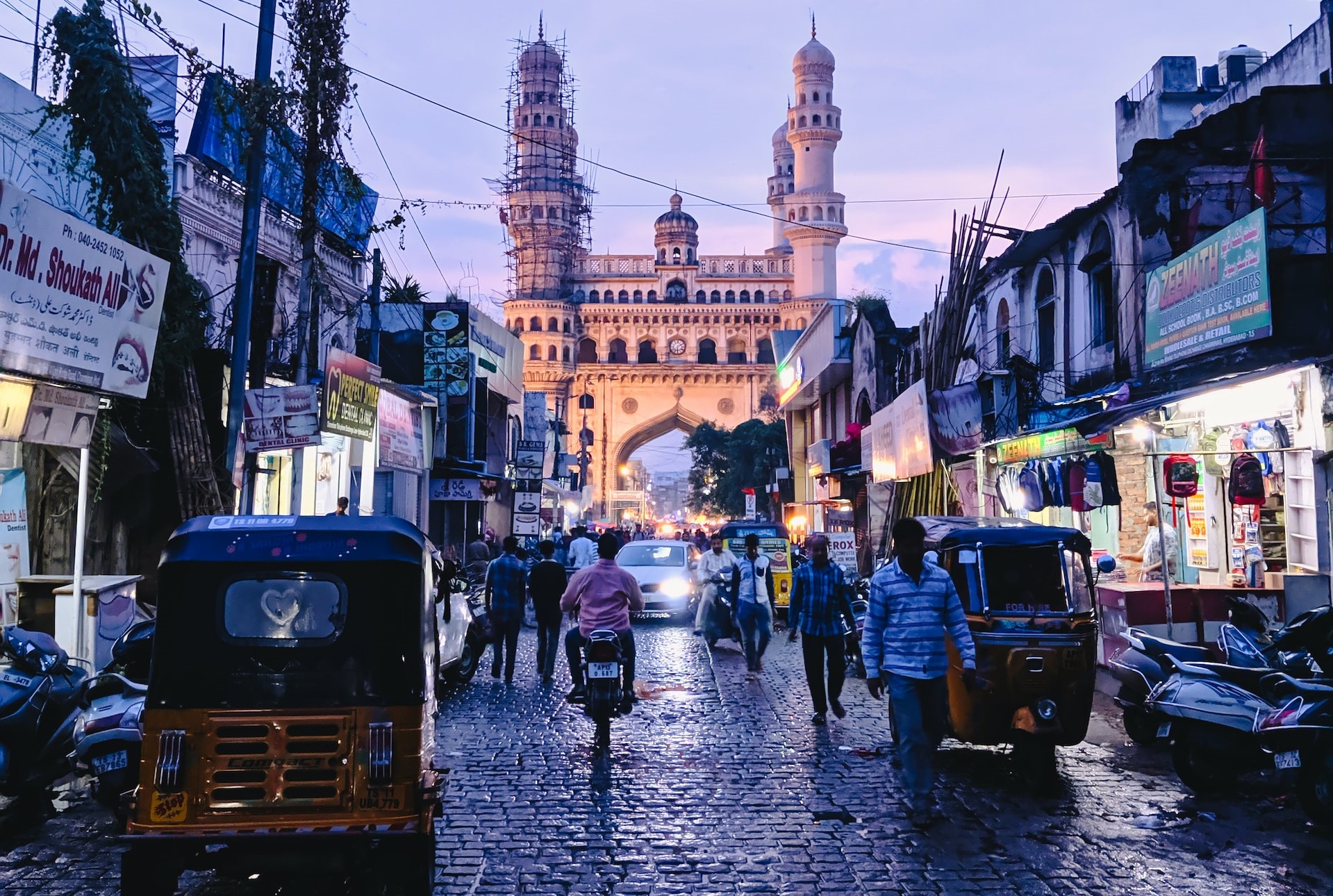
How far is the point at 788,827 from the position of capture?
5805mm

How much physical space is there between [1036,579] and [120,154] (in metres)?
9.60

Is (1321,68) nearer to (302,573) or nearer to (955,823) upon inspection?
(955,823)

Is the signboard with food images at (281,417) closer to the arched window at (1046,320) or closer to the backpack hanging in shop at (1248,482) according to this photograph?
the backpack hanging in shop at (1248,482)

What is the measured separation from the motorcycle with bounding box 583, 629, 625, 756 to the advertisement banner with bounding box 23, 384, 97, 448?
4794mm

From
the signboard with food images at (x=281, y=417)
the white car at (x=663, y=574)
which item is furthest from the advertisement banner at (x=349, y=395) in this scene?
the white car at (x=663, y=574)

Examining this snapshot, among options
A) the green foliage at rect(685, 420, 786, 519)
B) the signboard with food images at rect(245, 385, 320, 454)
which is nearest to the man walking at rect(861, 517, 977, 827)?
the signboard with food images at rect(245, 385, 320, 454)

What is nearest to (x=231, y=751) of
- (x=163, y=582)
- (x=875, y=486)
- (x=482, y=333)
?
(x=163, y=582)

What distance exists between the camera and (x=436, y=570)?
6555mm

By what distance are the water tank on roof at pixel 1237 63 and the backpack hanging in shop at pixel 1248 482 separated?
11862mm

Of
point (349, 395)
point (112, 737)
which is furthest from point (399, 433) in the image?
point (112, 737)

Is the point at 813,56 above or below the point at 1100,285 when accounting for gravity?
above

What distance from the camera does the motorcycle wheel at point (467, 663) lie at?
10.8 meters

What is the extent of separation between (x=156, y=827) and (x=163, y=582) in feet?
3.05

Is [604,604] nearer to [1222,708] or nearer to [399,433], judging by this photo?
[1222,708]
